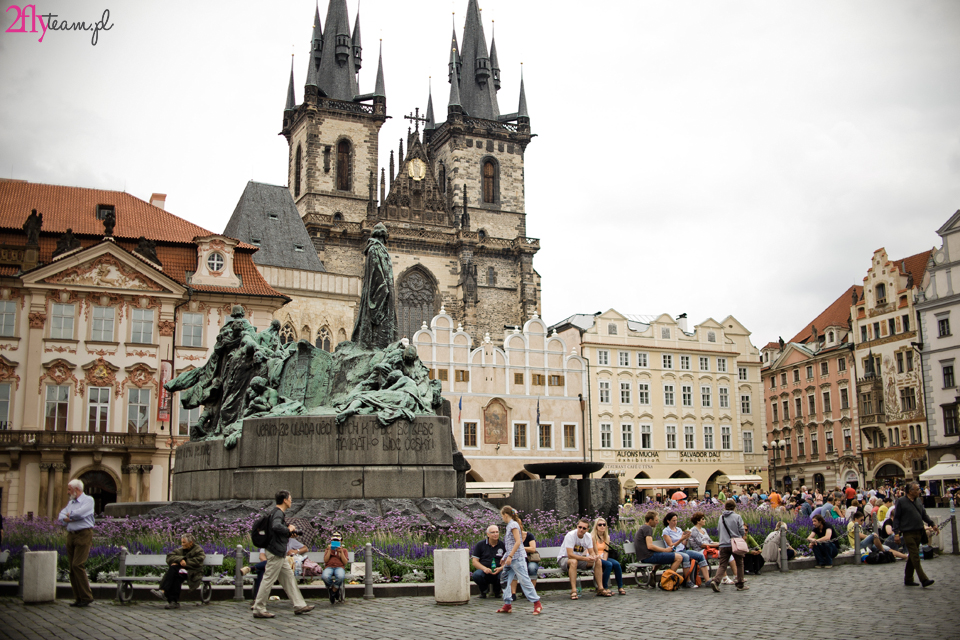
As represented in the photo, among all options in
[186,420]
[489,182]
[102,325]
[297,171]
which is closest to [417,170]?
[489,182]

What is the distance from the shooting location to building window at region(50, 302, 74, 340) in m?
32.9

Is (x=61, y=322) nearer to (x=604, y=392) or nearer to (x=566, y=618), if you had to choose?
(x=604, y=392)

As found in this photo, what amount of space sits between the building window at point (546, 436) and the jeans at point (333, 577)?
36503mm

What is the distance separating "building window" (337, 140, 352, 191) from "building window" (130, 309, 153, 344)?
3130 centimetres

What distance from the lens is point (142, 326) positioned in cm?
3406

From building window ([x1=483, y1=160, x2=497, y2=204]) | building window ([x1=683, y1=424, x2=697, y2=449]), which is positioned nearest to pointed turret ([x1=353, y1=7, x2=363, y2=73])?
building window ([x1=483, y1=160, x2=497, y2=204])

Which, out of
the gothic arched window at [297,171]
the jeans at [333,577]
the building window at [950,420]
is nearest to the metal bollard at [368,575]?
the jeans at [333,577]

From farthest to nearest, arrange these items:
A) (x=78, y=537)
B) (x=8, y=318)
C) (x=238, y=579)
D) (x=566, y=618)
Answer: (x=8, y=318) → (x=238, y=579) → (x=78, y=537) → (x=566, y=618)

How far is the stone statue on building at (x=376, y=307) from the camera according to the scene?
1664 cm

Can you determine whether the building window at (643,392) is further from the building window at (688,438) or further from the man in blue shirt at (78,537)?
the man in blue shirt at (78,537)

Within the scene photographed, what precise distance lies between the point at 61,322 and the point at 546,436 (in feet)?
75.9

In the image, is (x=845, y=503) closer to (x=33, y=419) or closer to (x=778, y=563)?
(x=778, y=563)

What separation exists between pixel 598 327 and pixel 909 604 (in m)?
40.7

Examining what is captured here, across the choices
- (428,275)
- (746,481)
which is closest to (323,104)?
(428,275)
